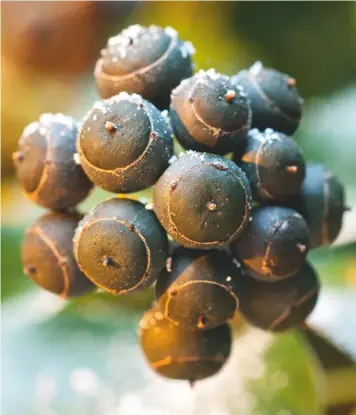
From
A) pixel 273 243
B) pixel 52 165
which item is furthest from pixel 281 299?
pixel 52 165

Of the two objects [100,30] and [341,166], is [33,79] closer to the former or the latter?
[100,30]

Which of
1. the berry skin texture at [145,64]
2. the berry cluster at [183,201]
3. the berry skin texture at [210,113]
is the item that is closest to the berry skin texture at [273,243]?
the berry cluster at [183,201]

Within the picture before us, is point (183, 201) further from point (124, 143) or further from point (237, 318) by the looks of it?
point (237, 318)

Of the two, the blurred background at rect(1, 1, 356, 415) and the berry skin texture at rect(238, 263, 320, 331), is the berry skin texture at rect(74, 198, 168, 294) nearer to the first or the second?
the berry skin texture at rect(238, 263, 320, 331)

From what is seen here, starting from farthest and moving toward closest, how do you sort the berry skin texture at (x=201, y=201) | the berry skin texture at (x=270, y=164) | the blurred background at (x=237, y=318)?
the blurred background at (x=237, y=318) → the berry skin texture at (x=270, y=164) → the berry skin texture at (x=201, y=201)

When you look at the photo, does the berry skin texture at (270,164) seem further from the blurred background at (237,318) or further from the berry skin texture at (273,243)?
the blurred background at (237,318)

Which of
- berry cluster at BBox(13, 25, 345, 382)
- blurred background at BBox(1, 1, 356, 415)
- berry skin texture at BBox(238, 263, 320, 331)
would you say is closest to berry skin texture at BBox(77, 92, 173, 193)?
berry cluster at BBox(13, 25, 345, 382)

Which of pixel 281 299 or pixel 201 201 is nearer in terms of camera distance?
pixel 201 201
